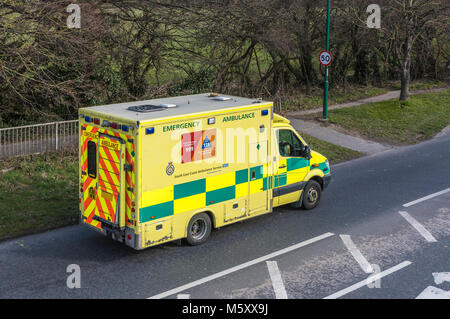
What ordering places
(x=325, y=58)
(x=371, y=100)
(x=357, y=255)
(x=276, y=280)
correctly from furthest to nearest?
(x=371, y=100) < (x=325, y=58) < (x=357, y=255) < (x=276, y=280)

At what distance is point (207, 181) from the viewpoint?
1130 centimetres

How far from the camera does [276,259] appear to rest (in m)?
10.9

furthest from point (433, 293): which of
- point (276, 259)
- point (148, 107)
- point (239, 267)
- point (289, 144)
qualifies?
point (148, 107)

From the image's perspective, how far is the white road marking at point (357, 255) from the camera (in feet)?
34.4

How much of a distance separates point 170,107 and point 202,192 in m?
1.64

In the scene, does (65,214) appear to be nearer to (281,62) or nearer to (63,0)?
(63,0)

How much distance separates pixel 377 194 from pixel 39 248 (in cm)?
795

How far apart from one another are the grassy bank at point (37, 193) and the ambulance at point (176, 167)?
A: 150 centimetres

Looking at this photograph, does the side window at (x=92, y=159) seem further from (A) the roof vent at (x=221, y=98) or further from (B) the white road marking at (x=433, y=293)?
(B) the white road marking at (x=433, y=293)

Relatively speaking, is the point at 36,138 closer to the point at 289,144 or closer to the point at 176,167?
the point at 176,167

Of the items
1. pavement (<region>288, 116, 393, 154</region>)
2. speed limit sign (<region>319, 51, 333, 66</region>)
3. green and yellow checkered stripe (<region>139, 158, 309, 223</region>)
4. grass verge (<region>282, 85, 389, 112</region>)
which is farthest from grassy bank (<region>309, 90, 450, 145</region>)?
green and yellow checkered stripe (<region>139, 158, 309, 223</region>)

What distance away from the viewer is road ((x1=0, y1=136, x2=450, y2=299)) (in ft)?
31.6

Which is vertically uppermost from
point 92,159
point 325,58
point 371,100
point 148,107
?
point 325,58

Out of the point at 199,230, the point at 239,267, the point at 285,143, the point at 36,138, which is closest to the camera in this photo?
the point at 239,267
